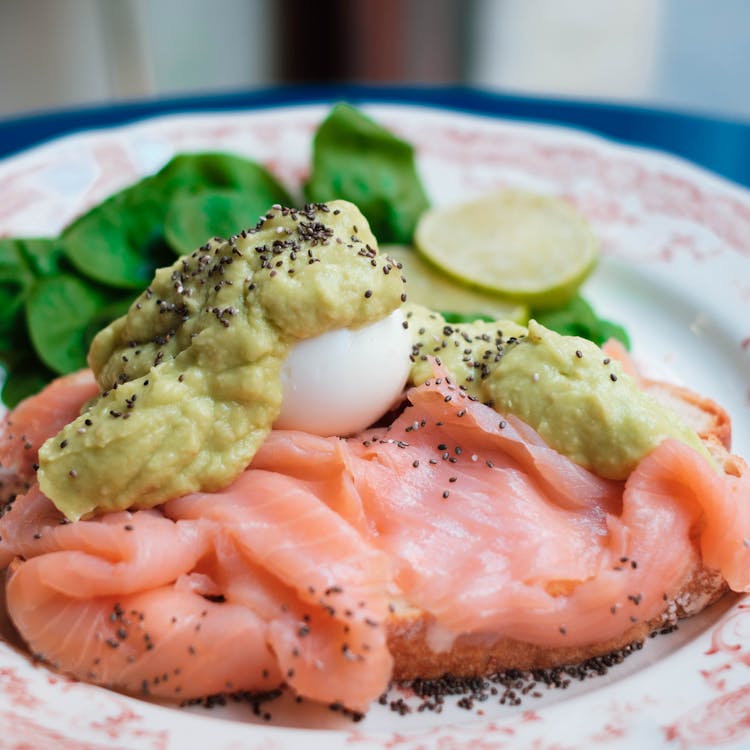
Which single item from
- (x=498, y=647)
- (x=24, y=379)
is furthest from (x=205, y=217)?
(x=498, y=647)

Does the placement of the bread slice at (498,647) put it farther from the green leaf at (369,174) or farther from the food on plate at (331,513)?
the green leaf at (369,174)

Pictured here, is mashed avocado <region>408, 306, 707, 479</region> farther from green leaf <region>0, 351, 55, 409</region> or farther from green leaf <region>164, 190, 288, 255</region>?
green leaf <region>0, 351, 55, 409</region>

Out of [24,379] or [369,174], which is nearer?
[24,379]

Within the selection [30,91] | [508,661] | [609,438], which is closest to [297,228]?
[609,438]

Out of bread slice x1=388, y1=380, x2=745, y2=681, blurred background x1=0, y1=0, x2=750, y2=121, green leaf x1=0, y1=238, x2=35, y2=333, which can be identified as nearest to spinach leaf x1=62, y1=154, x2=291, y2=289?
green leaf x1=0, y1=238, x2=35, y2=333

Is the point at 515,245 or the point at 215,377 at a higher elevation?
the point at 215,377

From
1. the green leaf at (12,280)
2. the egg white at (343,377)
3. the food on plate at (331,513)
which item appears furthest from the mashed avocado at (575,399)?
the green leaf at (12,280)

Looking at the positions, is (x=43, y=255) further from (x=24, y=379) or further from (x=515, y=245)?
(x=515, y=245)

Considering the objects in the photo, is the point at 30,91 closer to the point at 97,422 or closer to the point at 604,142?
the point at 604,142
